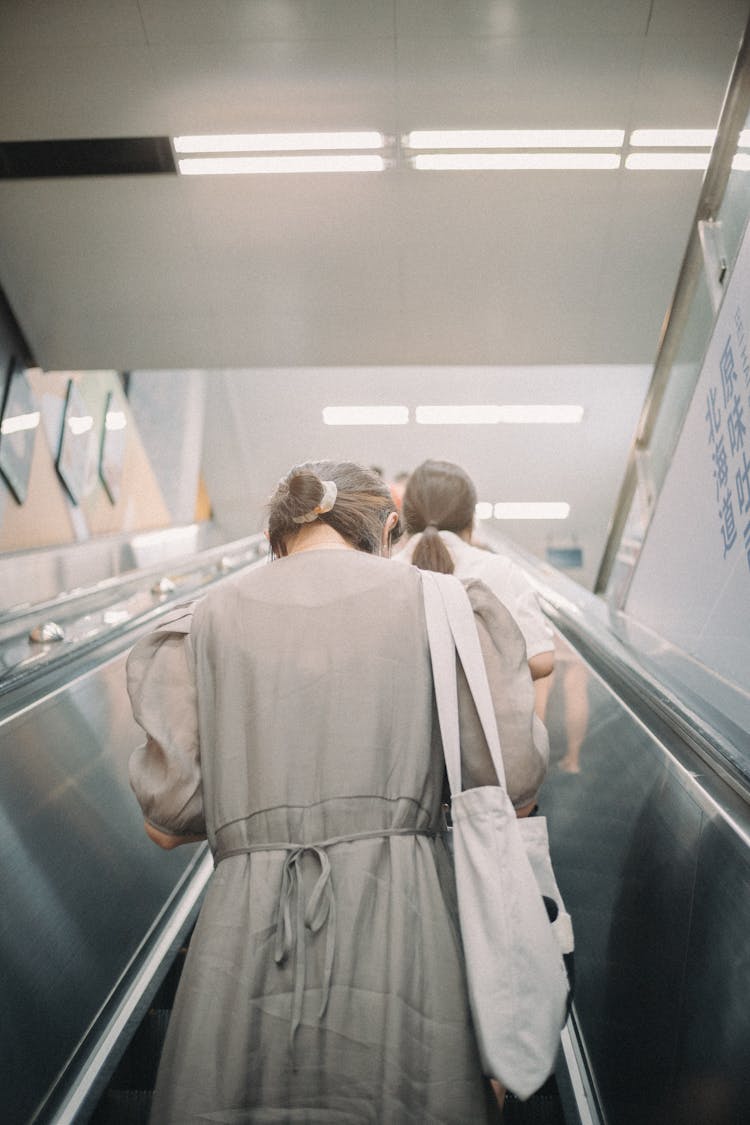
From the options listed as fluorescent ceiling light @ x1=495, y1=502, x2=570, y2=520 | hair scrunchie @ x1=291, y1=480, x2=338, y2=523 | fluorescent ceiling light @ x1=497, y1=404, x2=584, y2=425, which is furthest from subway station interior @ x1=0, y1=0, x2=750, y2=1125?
fluorescent ceiling light @ x1=495, y1=502, x2=570, y2=520

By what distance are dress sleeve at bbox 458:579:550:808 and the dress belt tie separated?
0.17 metres

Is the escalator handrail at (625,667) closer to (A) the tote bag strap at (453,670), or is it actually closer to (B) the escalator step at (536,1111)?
(A) the tote bag strap at (453,670)

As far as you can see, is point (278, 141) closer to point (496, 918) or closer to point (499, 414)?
point (496, 918)

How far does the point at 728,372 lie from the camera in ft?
7.84

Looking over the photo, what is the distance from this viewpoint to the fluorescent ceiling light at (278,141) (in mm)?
4293

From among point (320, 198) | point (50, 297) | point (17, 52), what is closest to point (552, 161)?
point (320, 198)

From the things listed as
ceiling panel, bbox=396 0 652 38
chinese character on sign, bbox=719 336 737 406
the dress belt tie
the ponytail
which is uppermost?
ceiling panel, bbox=396 0 652 38

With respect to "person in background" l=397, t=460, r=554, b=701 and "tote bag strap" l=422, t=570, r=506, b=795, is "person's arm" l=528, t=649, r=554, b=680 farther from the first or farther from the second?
"tote bag strap" l=422, t=570, r=506, b=795

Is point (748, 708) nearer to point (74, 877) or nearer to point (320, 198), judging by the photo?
point (74, 877)

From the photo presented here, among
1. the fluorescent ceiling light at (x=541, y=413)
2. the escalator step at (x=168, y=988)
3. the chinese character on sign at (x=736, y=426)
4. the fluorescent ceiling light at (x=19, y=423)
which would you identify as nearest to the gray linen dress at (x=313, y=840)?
the escalator step at (x=168, y=988)

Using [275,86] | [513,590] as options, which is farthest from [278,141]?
[513,590]

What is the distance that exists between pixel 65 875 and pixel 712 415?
2.63m

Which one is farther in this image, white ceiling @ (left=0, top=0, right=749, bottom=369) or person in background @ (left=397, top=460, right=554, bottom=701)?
white ceiling @ (left=0, top=0, right=749, bottom=369)

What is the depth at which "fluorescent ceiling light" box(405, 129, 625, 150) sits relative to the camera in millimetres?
4262
